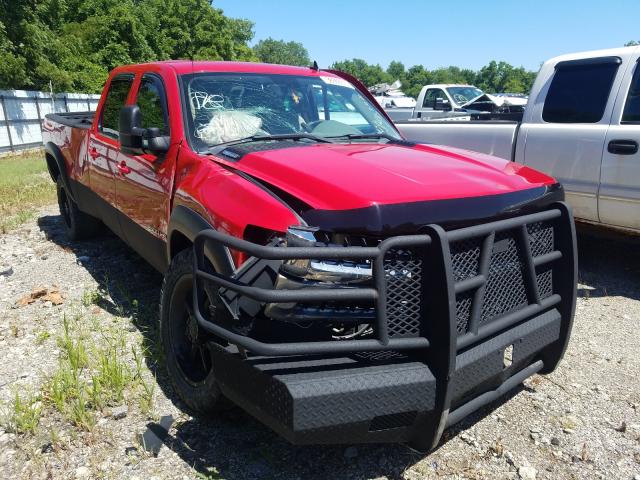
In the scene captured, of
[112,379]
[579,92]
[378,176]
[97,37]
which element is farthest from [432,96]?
[97,37]

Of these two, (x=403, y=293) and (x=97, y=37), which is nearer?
(x=403, y=293)

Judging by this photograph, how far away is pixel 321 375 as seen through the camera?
2.05 m

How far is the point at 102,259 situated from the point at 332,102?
311cm

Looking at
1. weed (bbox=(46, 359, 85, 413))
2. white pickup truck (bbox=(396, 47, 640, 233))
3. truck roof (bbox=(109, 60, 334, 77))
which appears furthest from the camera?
white pickup truck (bbox=(396, 47, 640, 233))

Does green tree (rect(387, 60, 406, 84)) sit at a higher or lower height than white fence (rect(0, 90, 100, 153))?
higher

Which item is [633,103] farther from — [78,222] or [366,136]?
[78,222]

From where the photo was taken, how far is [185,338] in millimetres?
3029

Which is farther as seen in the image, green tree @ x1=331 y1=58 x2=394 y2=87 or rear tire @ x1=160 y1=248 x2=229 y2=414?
green tree @ x1=331 y1=58 x2=394 y2=87

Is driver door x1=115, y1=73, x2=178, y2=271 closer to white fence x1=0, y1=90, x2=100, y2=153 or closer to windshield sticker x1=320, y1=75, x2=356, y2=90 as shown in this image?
windshield sticker x1=320, y1=75, x2=356, y2=90

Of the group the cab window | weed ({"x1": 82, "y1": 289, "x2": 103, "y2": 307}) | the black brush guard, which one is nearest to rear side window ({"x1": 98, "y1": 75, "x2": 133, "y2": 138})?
weed ({"x1": 82, "y1": 289, "x2": 103, "y2": 307})

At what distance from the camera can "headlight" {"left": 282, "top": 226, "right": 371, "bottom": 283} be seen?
2.24 meters

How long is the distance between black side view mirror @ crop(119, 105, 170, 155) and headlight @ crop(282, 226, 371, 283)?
57.8 inches

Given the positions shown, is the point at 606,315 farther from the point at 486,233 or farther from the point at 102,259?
the point at 102,259

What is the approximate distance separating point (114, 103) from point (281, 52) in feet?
472
